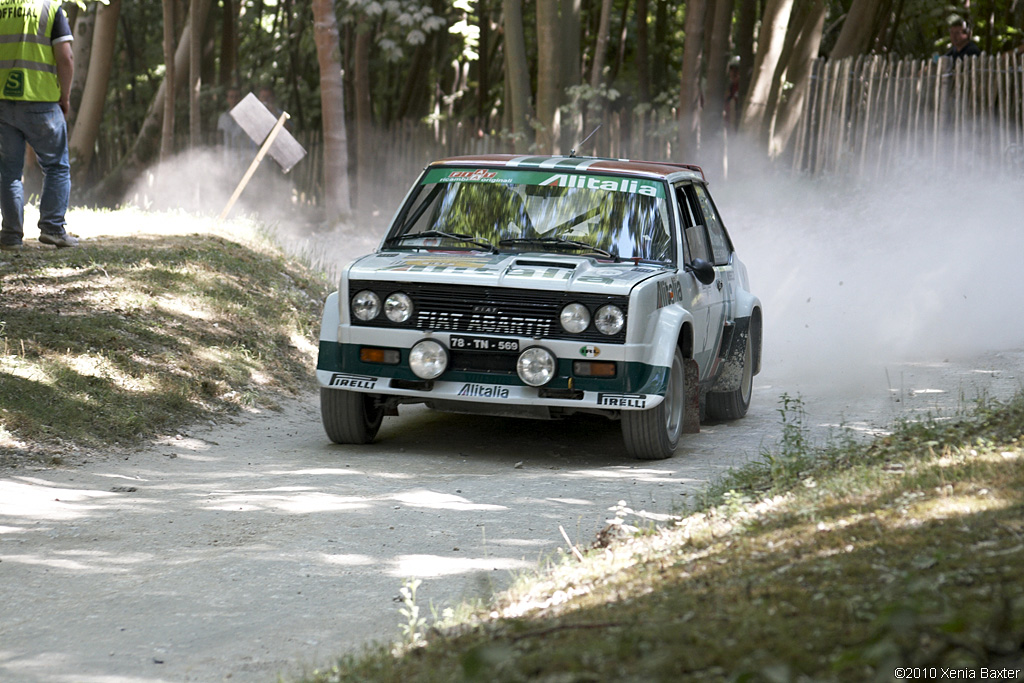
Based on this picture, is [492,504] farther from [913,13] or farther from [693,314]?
[913,13]

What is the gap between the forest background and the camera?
20.5m

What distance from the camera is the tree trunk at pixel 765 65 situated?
2003cm

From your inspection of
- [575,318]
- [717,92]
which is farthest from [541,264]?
[717,92]

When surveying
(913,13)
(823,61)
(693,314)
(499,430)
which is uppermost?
(913,13)

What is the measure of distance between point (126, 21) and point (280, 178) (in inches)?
422

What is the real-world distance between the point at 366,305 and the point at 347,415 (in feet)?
2.61

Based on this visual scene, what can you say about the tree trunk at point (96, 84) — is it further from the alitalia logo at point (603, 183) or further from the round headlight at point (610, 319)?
the round headlight at point (610, 319)

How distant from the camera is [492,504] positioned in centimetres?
650

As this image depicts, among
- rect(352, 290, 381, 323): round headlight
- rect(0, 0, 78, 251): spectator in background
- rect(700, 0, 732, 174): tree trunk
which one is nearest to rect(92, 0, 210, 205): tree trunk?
rect(700, 0, 732, 174): tree trunk

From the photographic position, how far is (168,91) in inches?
942

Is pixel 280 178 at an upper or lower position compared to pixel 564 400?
upper

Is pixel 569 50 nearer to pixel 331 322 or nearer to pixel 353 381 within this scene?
pixel 331 322

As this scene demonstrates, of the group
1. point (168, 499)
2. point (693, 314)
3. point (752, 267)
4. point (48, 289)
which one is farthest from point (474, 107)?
point (168, 499)

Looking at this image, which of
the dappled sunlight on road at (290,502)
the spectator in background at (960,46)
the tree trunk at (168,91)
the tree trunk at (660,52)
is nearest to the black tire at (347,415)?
the dappled sunlight on road at (290,502)
